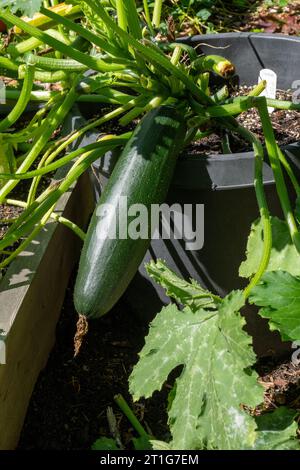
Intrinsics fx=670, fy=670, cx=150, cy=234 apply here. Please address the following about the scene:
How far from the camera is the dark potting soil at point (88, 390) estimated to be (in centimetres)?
168

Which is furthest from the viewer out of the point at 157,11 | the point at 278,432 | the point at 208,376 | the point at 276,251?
the point at 157,11

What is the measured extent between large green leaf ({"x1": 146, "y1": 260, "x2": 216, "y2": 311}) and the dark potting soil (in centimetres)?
43

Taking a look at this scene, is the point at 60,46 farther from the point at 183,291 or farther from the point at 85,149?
the point at 183,291

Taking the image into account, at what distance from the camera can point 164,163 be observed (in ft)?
4.98

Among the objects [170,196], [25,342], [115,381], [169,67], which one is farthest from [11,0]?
[115,381]

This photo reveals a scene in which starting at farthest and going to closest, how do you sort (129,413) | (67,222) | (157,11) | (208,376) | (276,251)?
(157,11) < (67,222) < (129,413) < (276,251) < (208,376)

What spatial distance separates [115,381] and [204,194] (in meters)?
0.58

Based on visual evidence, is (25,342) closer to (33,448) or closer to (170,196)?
(33,448)

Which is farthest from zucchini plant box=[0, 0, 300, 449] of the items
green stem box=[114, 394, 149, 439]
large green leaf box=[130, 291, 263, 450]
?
green stem box=[114, 394, 149, 439]

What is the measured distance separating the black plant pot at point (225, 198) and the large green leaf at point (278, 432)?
349mm

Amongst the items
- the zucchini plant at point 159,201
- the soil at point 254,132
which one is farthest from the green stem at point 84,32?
the soil at point 254,132

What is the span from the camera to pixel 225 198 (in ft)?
5.18

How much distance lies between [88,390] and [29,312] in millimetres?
281

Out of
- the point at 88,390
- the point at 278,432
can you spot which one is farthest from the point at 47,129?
the point at 278,432
